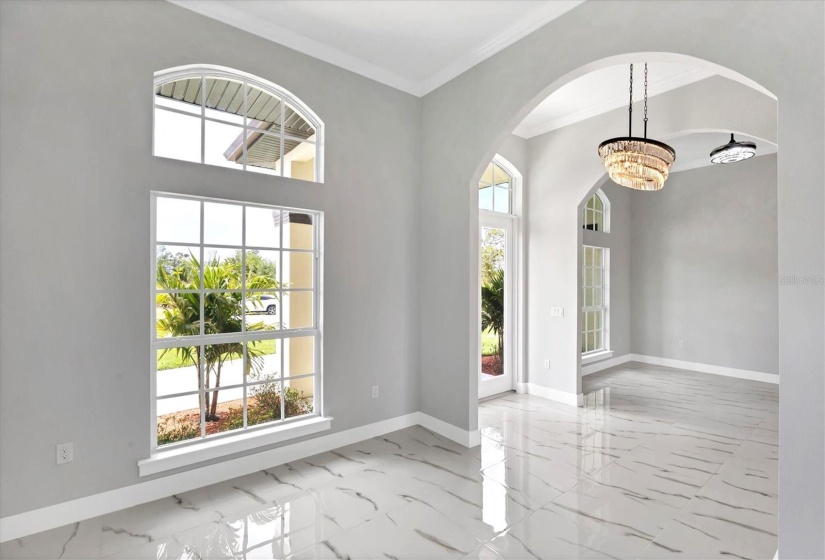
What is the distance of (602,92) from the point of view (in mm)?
4172

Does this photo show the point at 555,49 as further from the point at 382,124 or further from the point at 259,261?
the point at 259,261

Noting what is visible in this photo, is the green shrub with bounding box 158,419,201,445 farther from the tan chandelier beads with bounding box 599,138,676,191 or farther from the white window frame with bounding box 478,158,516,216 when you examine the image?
the tan chandelier beads with bounding box 599,138,676,191

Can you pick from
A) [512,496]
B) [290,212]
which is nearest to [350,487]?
[512,496]

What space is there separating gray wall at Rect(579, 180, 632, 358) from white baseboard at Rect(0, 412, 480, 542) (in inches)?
174

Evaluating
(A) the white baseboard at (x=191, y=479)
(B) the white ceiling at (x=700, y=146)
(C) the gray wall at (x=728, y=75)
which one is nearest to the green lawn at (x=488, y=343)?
(C) the gray wall at (x=728, y=75)

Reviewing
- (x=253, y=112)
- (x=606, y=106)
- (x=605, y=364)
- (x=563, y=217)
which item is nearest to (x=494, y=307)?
(x=563, y=217)

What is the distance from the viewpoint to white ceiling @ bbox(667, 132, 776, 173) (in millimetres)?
5152

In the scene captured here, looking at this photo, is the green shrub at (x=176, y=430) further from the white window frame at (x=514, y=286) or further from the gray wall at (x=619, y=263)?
the gray wall at (x=619, y=263)

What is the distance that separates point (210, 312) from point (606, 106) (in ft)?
14.7

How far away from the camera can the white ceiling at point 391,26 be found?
9.29 ft

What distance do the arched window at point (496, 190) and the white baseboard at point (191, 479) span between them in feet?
8.90

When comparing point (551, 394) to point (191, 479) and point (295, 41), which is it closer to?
point (191, 479)

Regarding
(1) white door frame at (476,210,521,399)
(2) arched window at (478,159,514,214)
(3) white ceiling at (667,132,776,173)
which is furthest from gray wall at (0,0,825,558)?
(3) white ceiling at (667,132,776,173)

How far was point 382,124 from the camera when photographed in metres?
3.78
